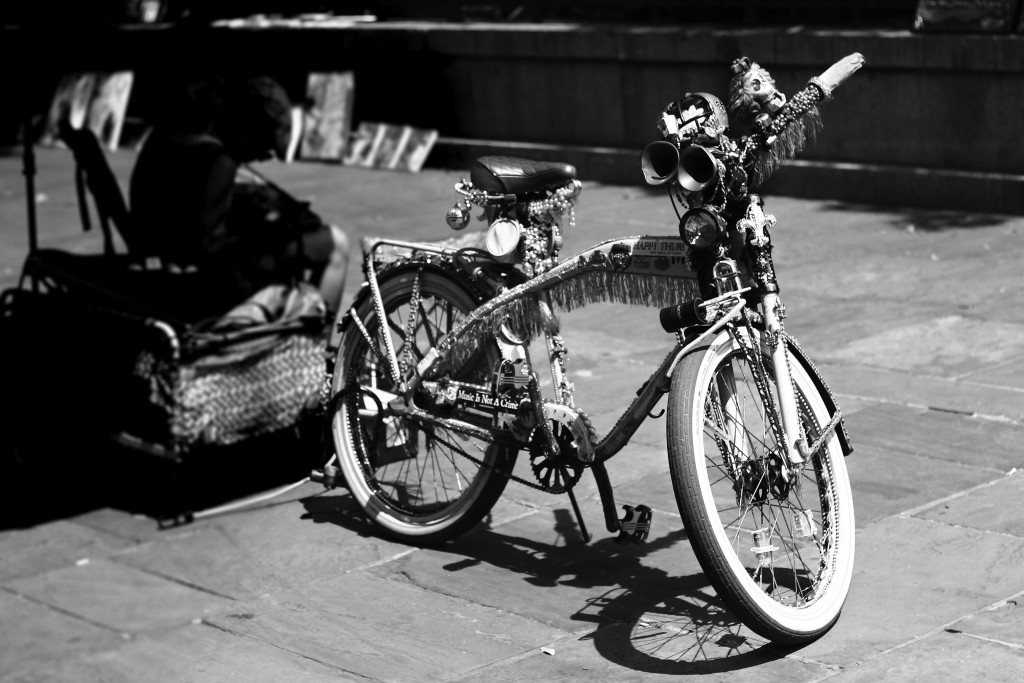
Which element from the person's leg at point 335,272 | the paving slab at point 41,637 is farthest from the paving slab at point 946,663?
the person's leg at point 335,272

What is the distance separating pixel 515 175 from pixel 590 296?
466 millimetres

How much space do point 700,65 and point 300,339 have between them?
595cm

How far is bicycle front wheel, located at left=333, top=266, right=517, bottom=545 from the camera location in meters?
5.04

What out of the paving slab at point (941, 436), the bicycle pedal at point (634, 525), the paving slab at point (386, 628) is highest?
the bicycle pedal at point (634, 525)

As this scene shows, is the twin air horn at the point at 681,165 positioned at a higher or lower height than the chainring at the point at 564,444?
higher

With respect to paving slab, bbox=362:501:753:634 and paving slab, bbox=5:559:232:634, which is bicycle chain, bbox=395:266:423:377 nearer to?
paving slab, bbox=362:501:753:634

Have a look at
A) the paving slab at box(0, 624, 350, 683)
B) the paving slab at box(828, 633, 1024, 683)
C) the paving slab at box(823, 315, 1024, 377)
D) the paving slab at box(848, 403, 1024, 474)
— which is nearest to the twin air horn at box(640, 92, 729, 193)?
the paving slab at box(828, 633, 1024, 683)

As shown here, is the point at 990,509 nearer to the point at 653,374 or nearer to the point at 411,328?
the point at 653,374

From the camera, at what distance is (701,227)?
13.6 feet

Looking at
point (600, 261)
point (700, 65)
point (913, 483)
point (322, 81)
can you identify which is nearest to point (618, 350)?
point (913, 483)

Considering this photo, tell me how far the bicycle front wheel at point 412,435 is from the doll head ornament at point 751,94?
4.07 feet

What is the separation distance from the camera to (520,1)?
571 inches

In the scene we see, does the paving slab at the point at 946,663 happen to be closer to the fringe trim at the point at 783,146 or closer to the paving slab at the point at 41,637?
the fringe trim at the point at 783,146

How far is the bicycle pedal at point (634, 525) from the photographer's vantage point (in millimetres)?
4477
